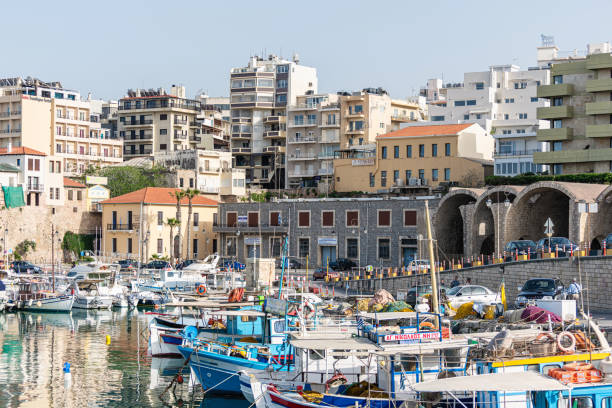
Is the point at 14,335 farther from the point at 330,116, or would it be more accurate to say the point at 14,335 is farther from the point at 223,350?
the point at 330,116

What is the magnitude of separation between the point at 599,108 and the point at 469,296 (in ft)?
106

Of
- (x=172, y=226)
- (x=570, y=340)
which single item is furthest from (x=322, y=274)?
(x=570, y=340)

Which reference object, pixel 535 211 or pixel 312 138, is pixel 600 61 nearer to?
pixel 535 211

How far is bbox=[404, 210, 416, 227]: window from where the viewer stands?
73.8 m

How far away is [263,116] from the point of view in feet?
403

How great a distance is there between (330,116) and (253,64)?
1080 inches

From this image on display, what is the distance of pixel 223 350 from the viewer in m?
35.2

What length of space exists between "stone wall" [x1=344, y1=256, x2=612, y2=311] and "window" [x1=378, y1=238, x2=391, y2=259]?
11.1m

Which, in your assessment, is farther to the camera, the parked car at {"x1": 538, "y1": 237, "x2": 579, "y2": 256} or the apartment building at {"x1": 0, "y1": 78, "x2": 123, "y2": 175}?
the apartment building at {"x1": 0, "y1": 78, "x2": 123, "y2": 175}

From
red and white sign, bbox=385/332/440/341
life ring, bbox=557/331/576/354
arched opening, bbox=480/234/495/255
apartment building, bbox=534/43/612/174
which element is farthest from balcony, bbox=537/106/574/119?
life ring, bbox=557/331/576/354

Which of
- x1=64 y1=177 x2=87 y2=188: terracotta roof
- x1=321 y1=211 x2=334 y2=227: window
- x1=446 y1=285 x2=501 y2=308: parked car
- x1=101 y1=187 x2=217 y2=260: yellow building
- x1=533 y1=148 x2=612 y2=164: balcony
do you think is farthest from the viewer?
x1=64 y1=177 x2=87 y2=188: terracotta roof

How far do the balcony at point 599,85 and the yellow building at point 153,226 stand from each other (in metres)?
37.7

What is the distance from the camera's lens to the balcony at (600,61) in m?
74.7

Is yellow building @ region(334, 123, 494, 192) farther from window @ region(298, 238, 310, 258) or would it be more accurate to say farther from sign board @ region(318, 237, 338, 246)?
window @ region(298, 238, 310, 258)
